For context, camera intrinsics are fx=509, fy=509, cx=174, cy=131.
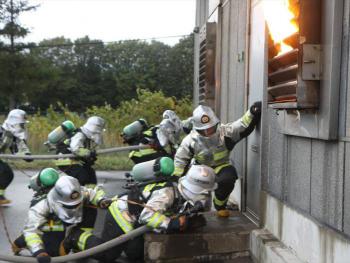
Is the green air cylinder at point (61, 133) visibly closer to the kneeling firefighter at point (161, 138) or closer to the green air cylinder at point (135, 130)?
the green air cylinder at point (135, 130)

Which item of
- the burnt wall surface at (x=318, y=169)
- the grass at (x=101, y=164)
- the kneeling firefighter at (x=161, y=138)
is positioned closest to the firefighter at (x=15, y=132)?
the kneeling firefighter at (x=161, y=138)

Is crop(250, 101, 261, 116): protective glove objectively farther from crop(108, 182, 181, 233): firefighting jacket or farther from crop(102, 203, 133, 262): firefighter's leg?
crop(102, 203, 133, 262): firefighter's leg

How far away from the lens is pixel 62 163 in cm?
800

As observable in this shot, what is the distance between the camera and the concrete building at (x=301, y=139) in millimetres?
3379

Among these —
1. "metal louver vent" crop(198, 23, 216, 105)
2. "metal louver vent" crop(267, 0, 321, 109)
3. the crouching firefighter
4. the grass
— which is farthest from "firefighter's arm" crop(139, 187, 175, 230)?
the grass

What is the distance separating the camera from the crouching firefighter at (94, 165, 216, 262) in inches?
195

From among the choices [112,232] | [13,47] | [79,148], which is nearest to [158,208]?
[112,232]

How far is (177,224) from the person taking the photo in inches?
195

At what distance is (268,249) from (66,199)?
2014mm

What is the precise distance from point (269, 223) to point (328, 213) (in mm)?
1474

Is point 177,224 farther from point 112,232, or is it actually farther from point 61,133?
point 61,133

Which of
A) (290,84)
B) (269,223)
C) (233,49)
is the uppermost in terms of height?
(233,49)

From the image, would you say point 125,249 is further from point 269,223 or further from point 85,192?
point 269,223

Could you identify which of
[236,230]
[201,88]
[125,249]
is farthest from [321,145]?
[201,88]
